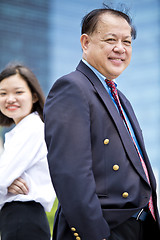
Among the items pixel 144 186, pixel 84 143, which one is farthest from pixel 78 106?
pixel 144 186

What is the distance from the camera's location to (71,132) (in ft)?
5.49

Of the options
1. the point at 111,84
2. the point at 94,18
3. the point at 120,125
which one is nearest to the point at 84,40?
the point at 94,18

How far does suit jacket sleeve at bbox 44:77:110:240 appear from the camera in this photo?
1578mm

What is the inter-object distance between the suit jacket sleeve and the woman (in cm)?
72

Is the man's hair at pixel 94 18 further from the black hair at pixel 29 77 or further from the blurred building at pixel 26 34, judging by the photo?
the blurred building at pixel 26 34

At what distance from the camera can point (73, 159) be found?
1.63 metres

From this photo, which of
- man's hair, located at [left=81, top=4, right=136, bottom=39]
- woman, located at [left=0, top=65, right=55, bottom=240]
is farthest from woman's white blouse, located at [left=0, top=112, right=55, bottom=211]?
man's hair, located at [left=81, top=4, right=136, bottom=39]

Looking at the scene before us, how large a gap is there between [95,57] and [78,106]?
1.05 feet

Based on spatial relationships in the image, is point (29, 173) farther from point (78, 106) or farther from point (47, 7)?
point (47, 7)

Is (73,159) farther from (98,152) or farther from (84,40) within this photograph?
(84,40)

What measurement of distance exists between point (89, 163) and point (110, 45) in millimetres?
583

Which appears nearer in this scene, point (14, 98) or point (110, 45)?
point (110, 45)

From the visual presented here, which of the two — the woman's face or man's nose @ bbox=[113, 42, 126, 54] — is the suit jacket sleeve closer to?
man's nose @ bbox=[113, 42, 126, 54]

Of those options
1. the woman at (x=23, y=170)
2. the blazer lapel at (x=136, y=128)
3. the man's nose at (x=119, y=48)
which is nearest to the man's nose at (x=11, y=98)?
the woman at (x=23, y=170)
